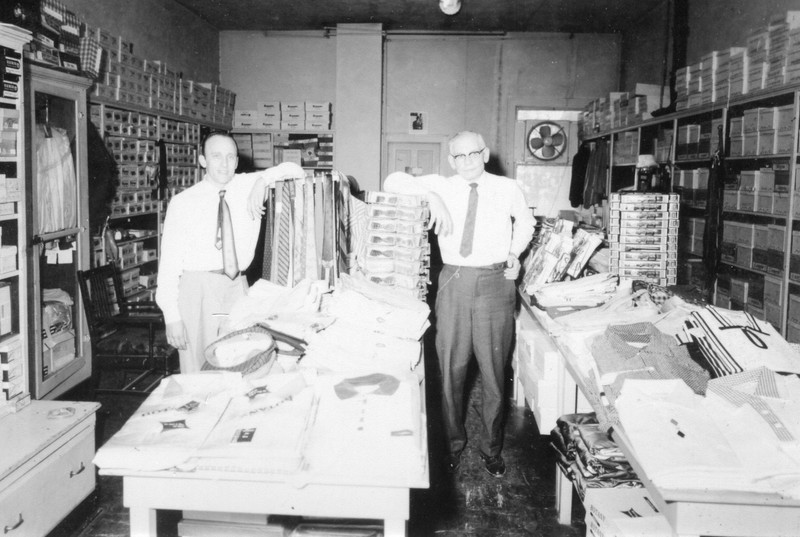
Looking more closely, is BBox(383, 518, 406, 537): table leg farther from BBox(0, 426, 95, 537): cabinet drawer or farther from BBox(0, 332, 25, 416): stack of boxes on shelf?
BBox(0, 332, 25, 416): stack of boxes on shelf

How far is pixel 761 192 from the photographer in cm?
434

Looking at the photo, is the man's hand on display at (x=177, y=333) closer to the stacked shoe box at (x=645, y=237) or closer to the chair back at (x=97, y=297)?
the chair back at (x=97, y=297)

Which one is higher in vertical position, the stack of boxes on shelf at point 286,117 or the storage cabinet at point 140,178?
the stack of boxes on shelf at point 286,117

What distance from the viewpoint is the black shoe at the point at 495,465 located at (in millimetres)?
3320

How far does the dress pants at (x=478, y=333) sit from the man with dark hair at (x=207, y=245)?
1088 millimetres

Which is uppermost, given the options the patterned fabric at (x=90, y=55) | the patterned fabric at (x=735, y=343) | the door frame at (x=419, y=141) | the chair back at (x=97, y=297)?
the patterned fabric at (x=90, y=55)

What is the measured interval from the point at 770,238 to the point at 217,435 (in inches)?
169

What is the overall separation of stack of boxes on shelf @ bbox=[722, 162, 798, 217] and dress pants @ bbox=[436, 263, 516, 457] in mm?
2301

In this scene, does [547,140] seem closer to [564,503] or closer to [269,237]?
[269,237]

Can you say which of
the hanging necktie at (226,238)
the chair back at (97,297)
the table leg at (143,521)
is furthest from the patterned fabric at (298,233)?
the chair back at (97,297)

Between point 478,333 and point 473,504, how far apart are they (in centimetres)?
91

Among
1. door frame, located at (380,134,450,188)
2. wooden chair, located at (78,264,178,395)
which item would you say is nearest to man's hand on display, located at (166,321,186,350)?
wooden chair, located at (78,264,178,395)

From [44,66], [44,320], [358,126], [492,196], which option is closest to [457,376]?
[492,196]

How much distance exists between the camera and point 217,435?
1.51 metres
